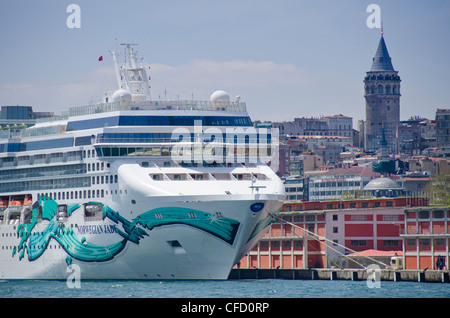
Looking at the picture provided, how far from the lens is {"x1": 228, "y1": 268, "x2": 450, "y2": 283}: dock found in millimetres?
70625

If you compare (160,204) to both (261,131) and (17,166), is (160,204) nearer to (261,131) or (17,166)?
(261,131)

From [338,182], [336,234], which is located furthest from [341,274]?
[338,182]

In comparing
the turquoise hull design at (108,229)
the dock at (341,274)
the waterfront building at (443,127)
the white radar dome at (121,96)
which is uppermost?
the white radar dome at (121,96)

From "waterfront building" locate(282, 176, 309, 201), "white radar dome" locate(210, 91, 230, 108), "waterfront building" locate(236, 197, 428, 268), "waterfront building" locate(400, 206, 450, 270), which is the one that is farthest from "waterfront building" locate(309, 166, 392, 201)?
"white radar dome" locate(210, 91, 230, 108)

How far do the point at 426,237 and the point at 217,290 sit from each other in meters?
21.3

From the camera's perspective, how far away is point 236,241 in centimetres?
6150

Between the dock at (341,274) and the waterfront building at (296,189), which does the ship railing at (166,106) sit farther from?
the waterfront building at (296,189)

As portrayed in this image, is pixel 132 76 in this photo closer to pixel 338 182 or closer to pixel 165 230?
pixel 165 230

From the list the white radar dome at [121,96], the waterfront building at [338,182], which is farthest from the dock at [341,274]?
the waterfront building at [338,182]

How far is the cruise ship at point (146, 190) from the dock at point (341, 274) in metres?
12.1

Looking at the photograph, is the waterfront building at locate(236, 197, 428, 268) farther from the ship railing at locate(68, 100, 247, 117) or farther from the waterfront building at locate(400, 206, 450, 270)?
the ship railing at locate(68, 100, 247, 117)

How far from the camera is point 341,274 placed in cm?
7625

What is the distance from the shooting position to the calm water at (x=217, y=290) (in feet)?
187

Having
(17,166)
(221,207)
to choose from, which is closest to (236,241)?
(221,207)
